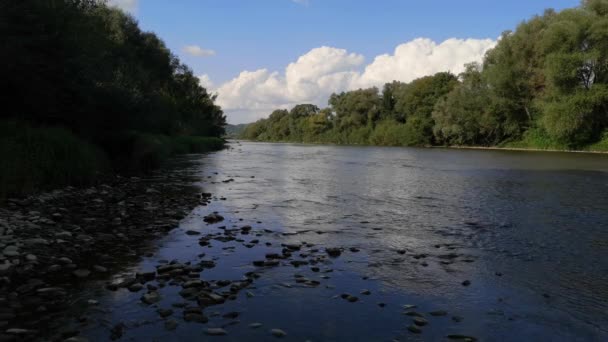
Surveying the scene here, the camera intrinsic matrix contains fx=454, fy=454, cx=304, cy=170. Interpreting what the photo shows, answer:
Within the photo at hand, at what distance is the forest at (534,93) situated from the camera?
208ft

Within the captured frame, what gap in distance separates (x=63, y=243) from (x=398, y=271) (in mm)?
7873

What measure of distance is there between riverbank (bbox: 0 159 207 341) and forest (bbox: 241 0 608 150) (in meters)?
62.4

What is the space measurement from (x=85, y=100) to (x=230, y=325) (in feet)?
76.4

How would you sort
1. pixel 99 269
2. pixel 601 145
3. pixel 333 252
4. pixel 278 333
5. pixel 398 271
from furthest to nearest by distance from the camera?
pixel 601 145
pixel 333 252
pixel 398 271
pixel 99 269
pixel 278 333

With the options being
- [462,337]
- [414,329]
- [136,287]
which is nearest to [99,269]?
[136,287]

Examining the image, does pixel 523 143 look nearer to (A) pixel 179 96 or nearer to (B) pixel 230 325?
(A) pixel 179 96

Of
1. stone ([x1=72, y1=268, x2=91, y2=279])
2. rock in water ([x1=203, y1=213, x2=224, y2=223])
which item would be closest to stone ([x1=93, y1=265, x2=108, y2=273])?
stone ([x1=72, y1=268, x2=91, y2=279])

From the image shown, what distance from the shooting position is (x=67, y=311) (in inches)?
280

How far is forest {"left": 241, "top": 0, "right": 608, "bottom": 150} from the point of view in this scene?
63250 millimetres

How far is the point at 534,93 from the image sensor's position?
7550cm

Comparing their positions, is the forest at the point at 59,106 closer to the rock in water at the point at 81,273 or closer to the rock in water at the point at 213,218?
the rock in water at the point at 213,218

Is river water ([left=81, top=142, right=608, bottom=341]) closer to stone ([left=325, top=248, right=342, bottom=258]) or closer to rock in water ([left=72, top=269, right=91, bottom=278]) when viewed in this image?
stone ([left=325, top=248, right=342, bottom=258])

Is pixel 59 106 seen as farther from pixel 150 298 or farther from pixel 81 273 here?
pixel 150 298

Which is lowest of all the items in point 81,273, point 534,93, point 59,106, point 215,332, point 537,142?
point 215,332
